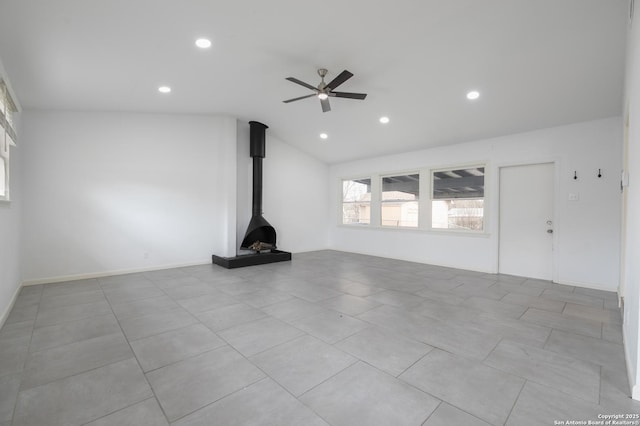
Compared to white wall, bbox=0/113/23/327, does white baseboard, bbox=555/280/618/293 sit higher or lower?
lower

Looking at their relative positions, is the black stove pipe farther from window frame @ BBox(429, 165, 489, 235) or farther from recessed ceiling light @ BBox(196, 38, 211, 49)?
window frame @ BBox(429, 165, 489, 235)

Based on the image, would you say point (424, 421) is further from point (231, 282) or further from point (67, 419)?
point (231, 282)

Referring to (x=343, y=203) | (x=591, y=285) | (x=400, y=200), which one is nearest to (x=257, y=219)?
(x=343, y=203)

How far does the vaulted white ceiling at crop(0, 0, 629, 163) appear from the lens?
2.87 meters

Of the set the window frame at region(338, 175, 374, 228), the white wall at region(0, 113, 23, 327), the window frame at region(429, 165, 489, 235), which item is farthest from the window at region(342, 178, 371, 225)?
the white wall at region(0, 113, 23, 327)

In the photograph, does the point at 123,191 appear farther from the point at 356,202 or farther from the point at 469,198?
the point at 469,198

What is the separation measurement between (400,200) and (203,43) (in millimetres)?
5552

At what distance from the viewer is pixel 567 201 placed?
16.0 feet

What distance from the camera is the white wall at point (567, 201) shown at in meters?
4.53

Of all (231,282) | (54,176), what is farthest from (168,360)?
(54,176)

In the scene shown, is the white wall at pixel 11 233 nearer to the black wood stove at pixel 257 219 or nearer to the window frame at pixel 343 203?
the black wood stove at pixel 257 219

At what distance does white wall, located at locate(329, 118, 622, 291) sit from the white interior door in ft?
0.51

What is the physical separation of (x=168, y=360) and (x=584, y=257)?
6.09m

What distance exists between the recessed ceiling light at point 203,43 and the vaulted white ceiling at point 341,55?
82mm
